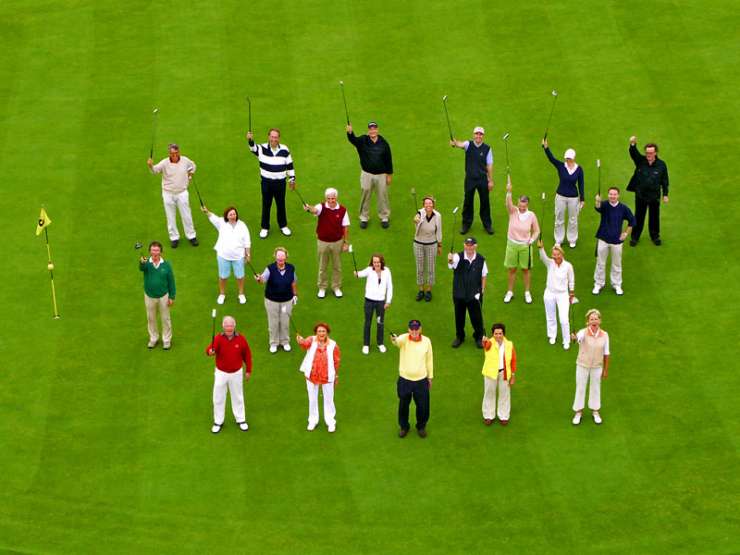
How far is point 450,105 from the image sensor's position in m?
38.5

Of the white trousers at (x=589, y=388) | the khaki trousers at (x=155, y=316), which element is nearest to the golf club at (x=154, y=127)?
the khaki trousers at (x=155, y=316)

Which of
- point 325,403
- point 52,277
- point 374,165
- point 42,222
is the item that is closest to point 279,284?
point 325,403

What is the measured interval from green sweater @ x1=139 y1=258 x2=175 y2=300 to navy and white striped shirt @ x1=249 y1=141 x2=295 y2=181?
3978 millimetres

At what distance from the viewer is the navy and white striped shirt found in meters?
33.8

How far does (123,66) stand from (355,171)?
708cm

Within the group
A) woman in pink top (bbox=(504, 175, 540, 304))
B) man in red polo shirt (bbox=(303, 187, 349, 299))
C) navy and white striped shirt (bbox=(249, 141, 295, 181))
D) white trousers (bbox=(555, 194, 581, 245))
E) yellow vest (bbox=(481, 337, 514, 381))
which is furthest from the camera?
navy and white striped shirt (bbox=(249, 141, 295, 181))

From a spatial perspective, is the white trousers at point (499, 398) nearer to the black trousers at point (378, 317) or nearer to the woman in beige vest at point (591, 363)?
the woman in beige vest at point (591, 363)

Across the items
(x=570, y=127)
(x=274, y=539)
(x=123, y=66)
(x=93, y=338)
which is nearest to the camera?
(x=274, y=539)

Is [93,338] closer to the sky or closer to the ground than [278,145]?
closer to the ground

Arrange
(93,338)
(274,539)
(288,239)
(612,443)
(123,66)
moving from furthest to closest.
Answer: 1. (123,66)
2. (288,239)
3. (93,338)
4. (612,443)
5. (274,539)

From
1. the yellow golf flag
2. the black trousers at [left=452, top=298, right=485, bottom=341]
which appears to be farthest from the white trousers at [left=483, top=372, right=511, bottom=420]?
the yellow golf flag

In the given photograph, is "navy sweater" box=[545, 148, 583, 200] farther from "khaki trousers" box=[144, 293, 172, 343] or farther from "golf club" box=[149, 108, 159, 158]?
"golf club" box=[149, 108, 159, 158]

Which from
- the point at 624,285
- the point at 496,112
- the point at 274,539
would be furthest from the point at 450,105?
the point at 274,539

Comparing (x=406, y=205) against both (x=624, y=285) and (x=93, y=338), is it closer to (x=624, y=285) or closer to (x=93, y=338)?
(x=624, y=285)
